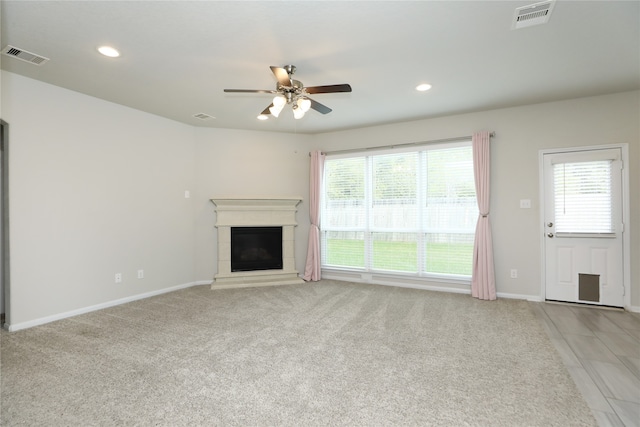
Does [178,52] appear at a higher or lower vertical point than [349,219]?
higher

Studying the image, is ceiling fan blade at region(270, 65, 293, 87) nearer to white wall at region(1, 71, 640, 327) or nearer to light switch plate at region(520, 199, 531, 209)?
white wall at region(1, 71, 640, 327)

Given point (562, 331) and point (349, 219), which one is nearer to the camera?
point (562, 331)

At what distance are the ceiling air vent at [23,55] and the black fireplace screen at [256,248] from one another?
10.8 ft

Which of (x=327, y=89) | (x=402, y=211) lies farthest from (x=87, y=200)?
(x=402, y=211)

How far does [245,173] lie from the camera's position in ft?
18.4

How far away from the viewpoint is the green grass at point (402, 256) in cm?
479

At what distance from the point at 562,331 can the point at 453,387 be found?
1941 millimetres

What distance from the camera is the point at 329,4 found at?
2203 mm

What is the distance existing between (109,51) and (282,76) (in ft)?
5.49

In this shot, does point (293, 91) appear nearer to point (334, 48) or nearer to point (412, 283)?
point (334, 48)

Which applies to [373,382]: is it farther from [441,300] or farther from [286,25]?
[286,25]

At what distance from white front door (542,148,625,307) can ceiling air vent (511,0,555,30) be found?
97.8 inches

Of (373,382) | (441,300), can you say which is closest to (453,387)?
(373,382)

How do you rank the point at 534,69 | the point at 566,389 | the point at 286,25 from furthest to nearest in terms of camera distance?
the point at 534,69 < the point at 286,25 < the point at 566,389
